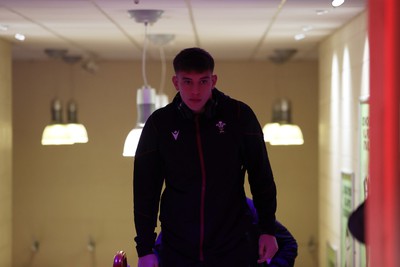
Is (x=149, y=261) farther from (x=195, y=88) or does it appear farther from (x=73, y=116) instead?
(x=73, y=116)

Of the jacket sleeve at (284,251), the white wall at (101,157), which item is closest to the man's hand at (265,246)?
the jacket sleeve at (284,251)

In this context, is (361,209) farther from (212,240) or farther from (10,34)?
(10,34)

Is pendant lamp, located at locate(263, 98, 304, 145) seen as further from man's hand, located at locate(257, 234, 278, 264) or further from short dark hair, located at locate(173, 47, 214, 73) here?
short dark hair, located at locate(173, 47, 214, 73)

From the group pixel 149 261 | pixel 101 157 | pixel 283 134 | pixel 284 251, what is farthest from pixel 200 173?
pixel 101 157

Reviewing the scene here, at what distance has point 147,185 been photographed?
7.90ft

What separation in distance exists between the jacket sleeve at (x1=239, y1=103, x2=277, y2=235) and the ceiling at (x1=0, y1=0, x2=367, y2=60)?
2751 mm

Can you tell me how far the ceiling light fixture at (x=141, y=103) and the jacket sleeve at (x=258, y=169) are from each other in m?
2.56

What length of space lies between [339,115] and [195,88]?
460 cm

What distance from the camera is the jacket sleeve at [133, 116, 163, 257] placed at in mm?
2385

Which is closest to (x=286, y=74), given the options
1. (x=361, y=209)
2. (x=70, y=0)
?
(x=70, y=0)

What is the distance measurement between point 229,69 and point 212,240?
7.61 m

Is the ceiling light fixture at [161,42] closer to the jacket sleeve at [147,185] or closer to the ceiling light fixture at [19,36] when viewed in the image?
the ceiling light fixture at [19,36]

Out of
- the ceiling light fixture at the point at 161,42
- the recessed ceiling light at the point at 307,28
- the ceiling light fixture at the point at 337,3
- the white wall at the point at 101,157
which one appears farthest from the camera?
the white wall at the point at 101,157

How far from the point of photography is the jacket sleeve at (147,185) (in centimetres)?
238
